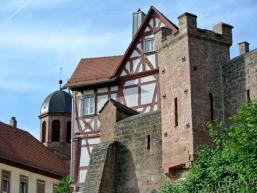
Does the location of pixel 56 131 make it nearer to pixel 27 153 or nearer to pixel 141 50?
pixel 27 153

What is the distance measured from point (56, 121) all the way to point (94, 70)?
2630cm

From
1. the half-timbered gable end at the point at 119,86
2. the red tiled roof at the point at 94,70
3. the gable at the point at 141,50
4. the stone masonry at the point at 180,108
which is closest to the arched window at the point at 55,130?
the red tiled roof at the point at 94,70

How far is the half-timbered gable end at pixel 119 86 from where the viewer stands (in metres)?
31.7

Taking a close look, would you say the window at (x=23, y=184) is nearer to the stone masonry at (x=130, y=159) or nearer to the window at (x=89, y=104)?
the window at (x=89, y=104)

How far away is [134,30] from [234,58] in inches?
595

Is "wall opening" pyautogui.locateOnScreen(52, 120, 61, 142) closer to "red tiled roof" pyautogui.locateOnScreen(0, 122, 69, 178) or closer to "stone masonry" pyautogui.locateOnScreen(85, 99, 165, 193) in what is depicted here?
"red tiled roof" pyautogui.locateOnScreen(0, 122, 69, 178)

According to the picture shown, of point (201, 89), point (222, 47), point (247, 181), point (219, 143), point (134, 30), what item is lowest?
point (247, 181)

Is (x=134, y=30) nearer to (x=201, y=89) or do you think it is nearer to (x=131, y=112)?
(x=131, y=112)

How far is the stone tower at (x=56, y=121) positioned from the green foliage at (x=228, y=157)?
131 feet

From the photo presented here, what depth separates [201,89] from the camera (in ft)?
70.2

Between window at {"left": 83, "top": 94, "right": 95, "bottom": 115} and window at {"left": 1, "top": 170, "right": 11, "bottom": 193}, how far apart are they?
842 centimetres

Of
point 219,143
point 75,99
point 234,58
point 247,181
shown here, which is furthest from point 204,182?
point 75,99

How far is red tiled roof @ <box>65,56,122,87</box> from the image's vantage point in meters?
34.2

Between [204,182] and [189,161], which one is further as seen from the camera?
[189,161]
